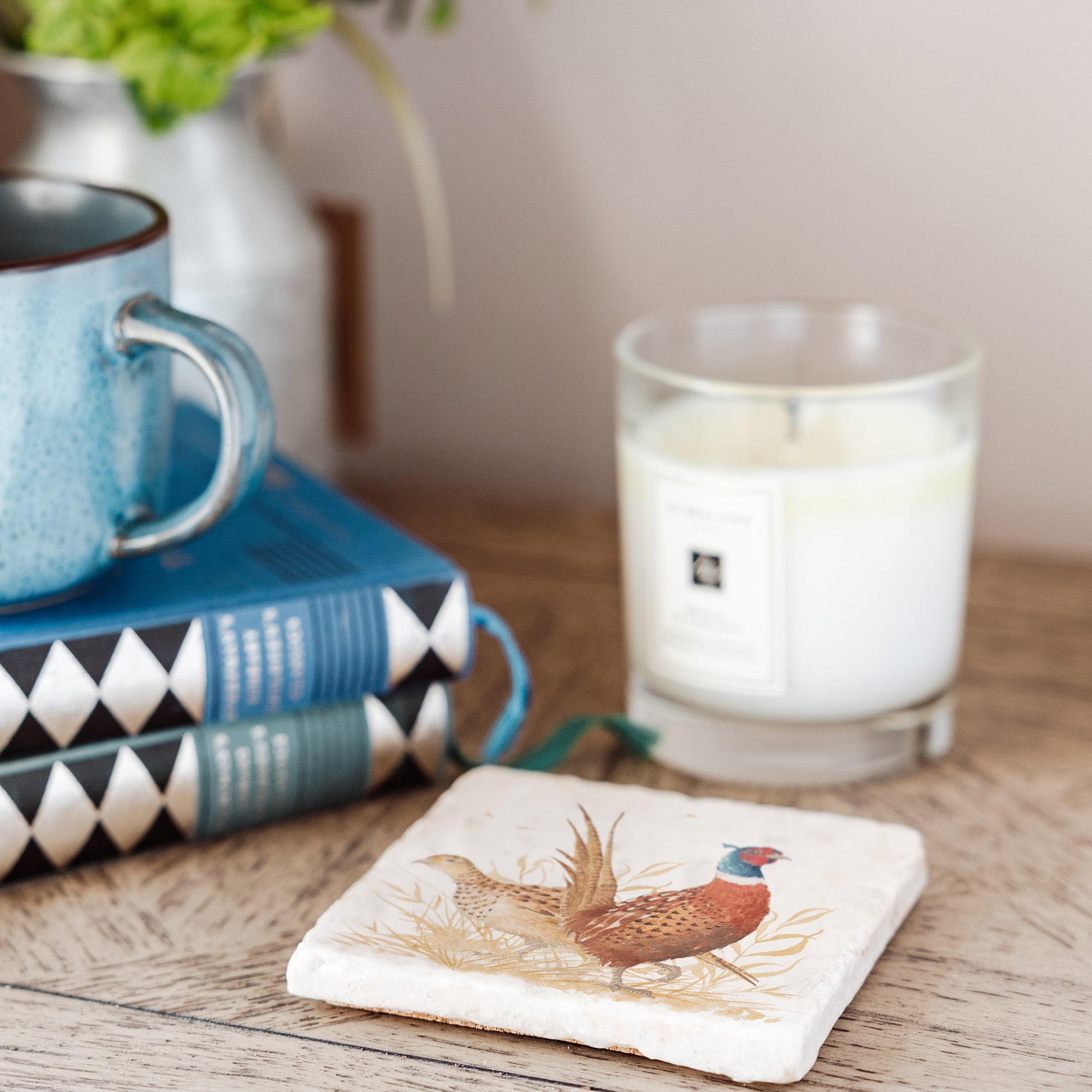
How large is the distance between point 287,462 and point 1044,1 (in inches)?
17.2

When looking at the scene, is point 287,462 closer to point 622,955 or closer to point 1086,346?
point 622,955

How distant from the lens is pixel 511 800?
1.63 ft

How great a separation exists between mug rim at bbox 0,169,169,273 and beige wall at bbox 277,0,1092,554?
1.14 ft

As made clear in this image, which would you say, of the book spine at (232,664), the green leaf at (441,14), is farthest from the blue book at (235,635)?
the green leaf at (441,14)

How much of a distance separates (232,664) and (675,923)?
174 millimetres

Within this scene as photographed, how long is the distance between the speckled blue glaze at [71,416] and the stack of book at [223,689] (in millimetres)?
12

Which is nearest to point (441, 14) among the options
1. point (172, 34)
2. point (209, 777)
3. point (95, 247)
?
point (172, 34)

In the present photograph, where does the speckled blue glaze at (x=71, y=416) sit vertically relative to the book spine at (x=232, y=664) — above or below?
above

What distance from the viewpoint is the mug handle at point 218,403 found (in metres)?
0.47

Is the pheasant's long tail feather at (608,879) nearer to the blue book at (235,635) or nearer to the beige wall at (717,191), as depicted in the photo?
the blue book at (235,635)

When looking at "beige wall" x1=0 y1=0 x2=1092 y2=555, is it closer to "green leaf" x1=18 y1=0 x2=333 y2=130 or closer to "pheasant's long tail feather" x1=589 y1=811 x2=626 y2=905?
"green leaf" x1=18 y1=0 x2=333 y2=130

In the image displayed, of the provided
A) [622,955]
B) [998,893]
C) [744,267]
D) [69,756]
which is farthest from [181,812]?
[744,267]

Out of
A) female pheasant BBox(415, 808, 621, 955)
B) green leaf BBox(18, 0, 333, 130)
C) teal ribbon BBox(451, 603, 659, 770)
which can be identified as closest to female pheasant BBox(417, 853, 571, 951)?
female pheasant BBox(415, 808, 621, 955)

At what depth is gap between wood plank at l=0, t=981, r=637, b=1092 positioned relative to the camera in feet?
1.26
